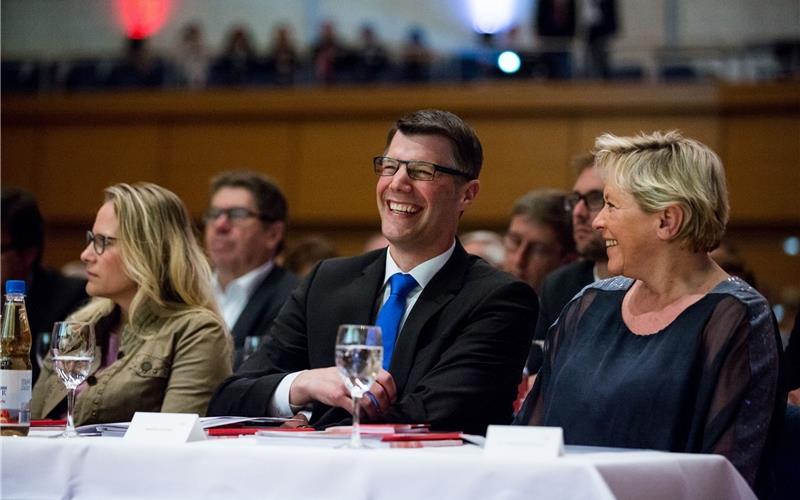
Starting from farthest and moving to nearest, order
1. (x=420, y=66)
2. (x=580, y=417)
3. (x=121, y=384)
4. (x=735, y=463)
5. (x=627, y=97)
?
(x=420, y=66)
(x=627, y=97)
(x=121, y=384)
(x=580, y=417)
(x=735, y=463)

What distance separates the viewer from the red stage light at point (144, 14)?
1372 centimetres

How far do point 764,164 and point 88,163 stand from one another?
6.57 m

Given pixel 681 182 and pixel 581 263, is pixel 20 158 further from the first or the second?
pixel 681 182

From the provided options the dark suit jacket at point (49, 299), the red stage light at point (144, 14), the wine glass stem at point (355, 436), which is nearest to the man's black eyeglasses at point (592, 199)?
the dark suit jacket at point (49, 299)

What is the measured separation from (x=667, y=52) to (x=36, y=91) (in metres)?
6.28

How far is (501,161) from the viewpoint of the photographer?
36.5ft

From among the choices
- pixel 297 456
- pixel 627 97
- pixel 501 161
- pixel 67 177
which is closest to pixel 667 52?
pixel 627 97

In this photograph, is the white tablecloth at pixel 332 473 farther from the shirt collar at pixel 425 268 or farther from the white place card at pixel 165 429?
the shirt collar at pixel 425 268

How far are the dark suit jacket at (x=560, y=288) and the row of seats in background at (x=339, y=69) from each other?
19.3 ft

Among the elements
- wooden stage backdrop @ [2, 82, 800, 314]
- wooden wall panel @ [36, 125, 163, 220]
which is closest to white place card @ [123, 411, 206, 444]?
wooden stage backdrop @ [2, 82, 800, 314]

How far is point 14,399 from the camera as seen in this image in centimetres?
256

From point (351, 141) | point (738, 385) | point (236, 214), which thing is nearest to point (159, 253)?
point (236, 214)

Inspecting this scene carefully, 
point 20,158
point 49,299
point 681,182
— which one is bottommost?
point 49,299

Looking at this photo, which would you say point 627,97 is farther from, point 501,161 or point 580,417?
point 580,417
